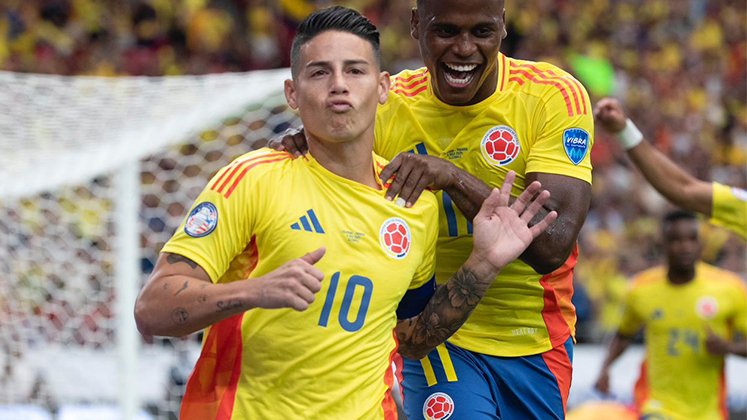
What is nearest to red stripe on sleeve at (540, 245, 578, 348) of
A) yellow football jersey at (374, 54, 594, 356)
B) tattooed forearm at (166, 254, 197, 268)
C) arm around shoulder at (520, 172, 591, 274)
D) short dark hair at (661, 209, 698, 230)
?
yellow football jersey at (374, 54, 594, 356)

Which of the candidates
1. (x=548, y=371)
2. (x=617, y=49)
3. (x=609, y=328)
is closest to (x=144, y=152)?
(x=548, y=371)

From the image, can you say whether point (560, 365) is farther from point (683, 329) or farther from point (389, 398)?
point (683, 329)

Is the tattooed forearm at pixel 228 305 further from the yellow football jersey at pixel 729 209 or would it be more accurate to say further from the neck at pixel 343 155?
the yellow football jersey at pixel 729 209

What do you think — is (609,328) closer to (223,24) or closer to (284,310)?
(223,24)

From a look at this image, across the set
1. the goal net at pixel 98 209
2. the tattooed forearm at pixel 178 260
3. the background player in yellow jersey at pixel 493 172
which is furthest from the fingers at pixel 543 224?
the goal net at pixel 98 209

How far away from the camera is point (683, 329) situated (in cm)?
886

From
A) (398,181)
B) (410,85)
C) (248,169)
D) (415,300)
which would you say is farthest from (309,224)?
(410,85)

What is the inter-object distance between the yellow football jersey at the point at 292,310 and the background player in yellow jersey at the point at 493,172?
43cm

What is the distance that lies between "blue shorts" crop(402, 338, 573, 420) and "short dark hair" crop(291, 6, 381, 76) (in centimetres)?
141

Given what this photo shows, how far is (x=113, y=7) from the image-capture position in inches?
562

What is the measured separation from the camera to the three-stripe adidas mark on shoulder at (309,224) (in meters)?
3.75

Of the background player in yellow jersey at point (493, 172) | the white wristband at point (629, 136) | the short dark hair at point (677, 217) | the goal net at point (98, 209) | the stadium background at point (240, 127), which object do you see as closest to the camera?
the background player in yellow jersey at point (493, 172)

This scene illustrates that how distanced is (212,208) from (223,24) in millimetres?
11645

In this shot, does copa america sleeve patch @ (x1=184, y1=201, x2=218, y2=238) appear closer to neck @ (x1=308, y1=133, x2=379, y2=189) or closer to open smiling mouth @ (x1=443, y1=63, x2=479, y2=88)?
neck @ (x1=308, y1=133, x2=379, y2=189)
